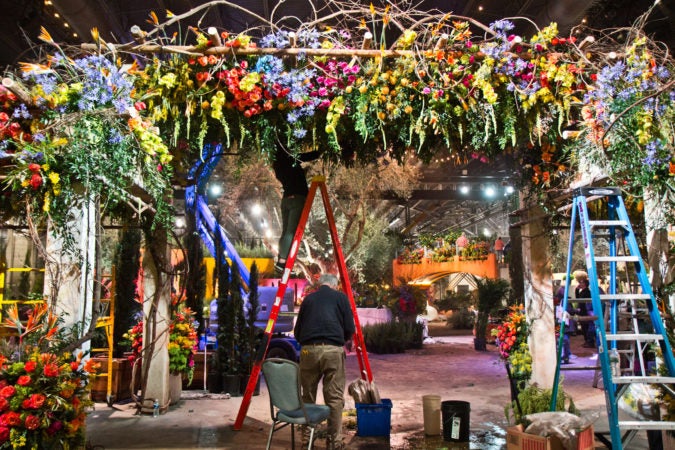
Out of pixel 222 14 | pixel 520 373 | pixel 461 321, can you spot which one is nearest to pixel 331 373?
pixel 520 373

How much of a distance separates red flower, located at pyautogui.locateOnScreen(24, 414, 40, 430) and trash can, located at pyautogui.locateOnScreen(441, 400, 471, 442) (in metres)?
3.56

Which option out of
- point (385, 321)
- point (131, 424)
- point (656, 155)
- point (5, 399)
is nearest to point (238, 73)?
point (5, 399)

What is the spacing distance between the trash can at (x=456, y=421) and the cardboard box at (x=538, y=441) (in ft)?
3.55

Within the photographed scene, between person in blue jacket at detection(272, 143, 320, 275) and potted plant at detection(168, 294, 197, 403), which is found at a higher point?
person in blue jacket at detection(272, 143, 320, 275)

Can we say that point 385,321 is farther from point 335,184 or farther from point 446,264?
point 335,184

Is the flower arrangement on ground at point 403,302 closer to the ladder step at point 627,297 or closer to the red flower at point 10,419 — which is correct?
the ladder step at point 627,297

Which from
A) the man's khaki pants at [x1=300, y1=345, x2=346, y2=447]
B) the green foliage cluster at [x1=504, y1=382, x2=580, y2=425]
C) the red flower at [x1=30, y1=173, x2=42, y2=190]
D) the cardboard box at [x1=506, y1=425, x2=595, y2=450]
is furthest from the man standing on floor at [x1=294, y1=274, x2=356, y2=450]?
the red flower at [x1=30, y1=173, x2=42, y2=190]

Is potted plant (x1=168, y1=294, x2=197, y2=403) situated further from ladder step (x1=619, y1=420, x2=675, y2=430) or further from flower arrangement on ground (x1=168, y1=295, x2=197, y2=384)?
ladder step (x1=619, y1=420, x2=675, y2=430)

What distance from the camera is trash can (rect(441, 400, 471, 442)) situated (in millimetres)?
5383

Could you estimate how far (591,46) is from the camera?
4465mm

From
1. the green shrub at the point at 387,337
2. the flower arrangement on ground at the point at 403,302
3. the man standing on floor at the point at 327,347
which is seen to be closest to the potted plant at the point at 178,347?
the man standing on floor at the point at 327,347

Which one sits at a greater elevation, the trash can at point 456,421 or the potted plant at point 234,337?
the potted plant at point 234,337

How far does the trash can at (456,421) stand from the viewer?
212 inches

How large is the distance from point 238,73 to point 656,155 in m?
3.12
